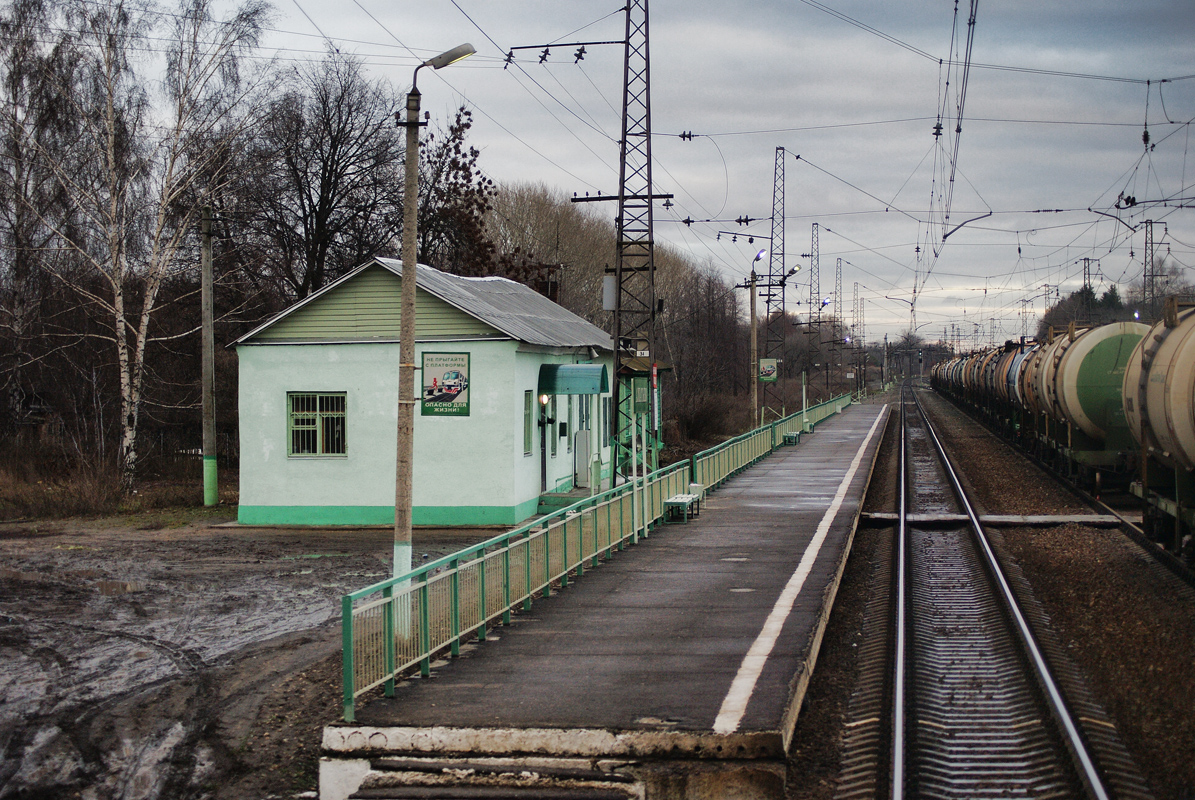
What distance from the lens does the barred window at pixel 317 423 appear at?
22203 mm

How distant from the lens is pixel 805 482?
26391mm

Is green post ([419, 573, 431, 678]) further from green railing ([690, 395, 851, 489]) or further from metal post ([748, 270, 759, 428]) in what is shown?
metal post ([748, 270, 759, 428])

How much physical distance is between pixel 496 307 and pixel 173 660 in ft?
47.0

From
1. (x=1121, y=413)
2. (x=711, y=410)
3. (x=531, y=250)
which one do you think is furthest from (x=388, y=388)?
(x=531, y=250)

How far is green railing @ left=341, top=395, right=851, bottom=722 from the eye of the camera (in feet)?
26.7

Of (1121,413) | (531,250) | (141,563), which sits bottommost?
(141,563)

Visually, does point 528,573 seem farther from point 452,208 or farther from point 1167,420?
point 452,208

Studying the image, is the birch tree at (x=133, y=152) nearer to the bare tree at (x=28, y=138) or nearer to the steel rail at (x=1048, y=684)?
the bare tree at (x=28, y=138)

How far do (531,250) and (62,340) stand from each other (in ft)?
111

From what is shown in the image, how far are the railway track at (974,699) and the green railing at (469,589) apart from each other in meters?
3.90

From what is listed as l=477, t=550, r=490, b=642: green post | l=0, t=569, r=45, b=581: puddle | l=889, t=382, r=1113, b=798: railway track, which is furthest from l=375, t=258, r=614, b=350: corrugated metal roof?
l=889, t=382, r=1113, b=798: railway track

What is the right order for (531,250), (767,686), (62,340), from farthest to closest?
(531,250) < (62,340) < (767,686)

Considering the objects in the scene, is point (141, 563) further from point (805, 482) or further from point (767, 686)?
point (805, 482)

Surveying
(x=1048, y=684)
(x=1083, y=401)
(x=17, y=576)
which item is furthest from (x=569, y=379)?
(x=1048, y=684)
